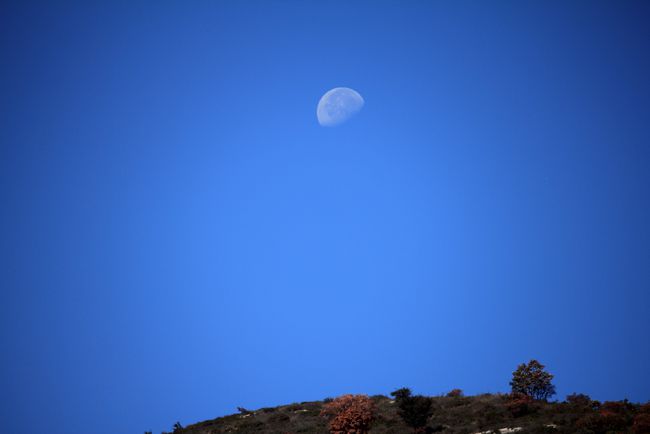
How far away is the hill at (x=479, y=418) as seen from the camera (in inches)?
937

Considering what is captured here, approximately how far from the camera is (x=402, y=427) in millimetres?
30125

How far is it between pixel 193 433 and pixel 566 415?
3302cm

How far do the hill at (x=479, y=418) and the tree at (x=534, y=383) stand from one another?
223cm

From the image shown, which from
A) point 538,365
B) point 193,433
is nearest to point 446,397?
point 538,365

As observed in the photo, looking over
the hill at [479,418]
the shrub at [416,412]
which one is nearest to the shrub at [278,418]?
the hill at [479,418]

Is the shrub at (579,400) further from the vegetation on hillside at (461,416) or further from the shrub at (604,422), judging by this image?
the shrub at (604,422)

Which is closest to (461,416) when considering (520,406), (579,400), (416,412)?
(520,406)

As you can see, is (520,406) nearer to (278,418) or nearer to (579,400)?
(579,400)

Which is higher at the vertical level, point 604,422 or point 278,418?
point 278,418

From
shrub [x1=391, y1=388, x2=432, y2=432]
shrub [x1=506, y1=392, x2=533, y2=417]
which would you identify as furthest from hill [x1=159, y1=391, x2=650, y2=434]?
shrub [x1=391, y1=388, x2=432, y2=432]

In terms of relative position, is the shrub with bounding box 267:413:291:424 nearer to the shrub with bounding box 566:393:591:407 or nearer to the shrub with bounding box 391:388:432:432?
the shrub with bounding box 391:388:432:432

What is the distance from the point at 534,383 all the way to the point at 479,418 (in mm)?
8802

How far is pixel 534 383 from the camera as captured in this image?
1388 inches

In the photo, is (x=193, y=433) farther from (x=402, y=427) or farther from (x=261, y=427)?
(x=402, y=427)
